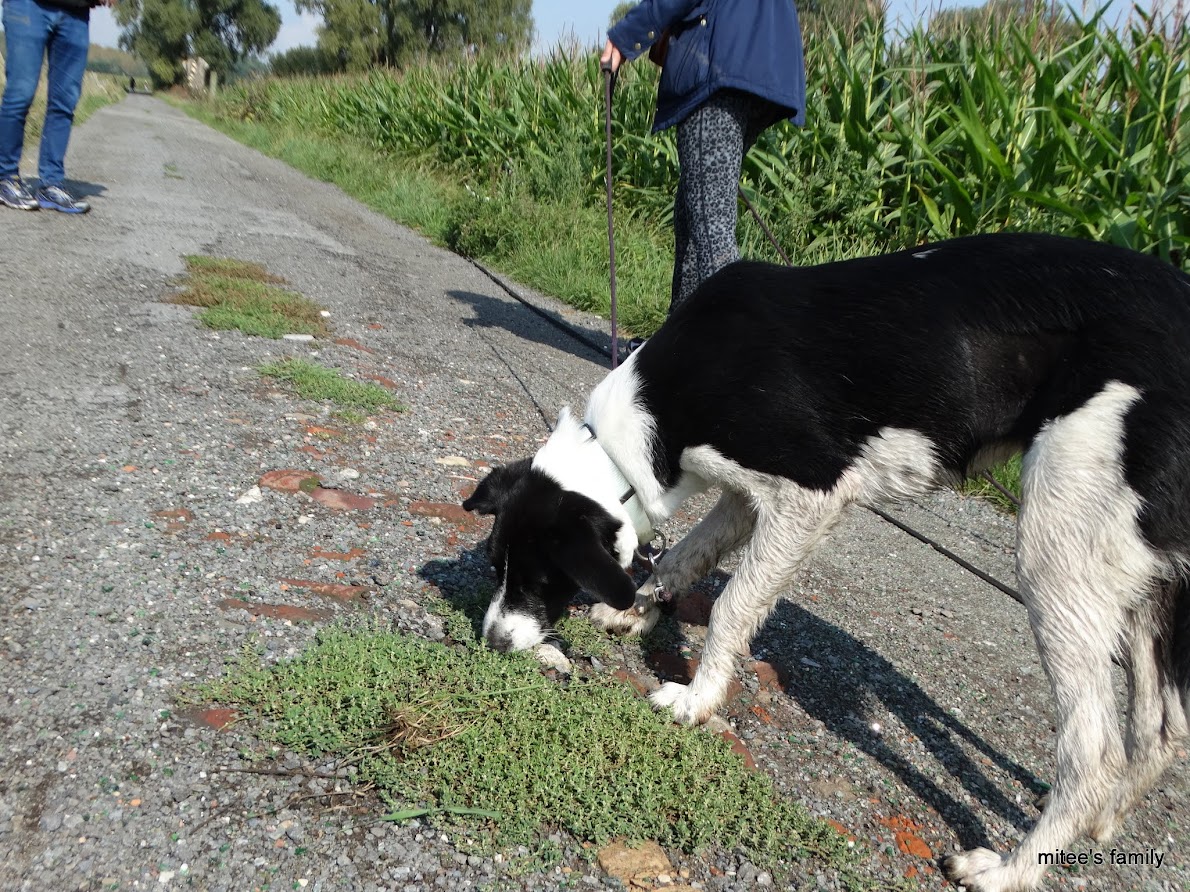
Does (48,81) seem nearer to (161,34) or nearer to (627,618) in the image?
(627,618)

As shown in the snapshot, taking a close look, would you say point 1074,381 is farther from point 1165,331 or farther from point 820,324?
point 820,324

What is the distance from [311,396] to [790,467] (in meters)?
2.63

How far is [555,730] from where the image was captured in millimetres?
2213

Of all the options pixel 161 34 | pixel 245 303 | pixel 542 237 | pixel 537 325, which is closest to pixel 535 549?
pixel 245 303

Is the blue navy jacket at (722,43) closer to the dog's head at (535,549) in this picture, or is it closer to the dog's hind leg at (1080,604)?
the dog's head at (535,549)

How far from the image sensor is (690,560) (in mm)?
3008

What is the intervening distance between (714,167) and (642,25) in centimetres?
83

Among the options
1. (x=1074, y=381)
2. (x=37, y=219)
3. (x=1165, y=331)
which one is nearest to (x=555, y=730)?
(x=1074, y=381)

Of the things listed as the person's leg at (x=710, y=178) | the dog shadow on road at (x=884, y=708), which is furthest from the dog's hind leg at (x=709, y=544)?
the person's leg at (x=710, y=178)

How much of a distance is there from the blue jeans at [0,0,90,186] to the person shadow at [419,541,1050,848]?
655 cm

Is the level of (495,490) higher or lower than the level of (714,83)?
lower

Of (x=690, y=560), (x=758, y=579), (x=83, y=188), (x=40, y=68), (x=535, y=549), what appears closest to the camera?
(x=758, y=579)

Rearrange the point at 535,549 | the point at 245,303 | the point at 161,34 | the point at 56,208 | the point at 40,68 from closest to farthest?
the point at 535,549 → the point at 245,303 → the point at 40,68 → the point at 56,208 → the point at 161,34

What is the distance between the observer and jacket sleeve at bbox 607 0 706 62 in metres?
4.57
